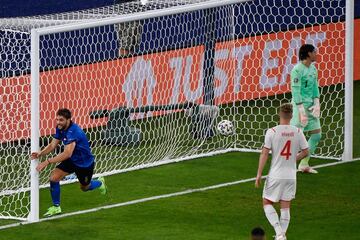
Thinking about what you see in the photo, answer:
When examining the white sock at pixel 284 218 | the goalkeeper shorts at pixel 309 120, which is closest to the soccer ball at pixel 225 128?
the goalkeeper shorts at pixel 309 120

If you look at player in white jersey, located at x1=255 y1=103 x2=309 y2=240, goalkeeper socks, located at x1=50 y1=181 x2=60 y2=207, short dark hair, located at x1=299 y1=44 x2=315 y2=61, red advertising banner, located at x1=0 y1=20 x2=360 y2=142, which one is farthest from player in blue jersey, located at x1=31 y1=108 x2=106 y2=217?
short dark hair, located at x1=299 y1=44 x2=315 y2=61

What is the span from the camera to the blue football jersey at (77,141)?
53.2 feet

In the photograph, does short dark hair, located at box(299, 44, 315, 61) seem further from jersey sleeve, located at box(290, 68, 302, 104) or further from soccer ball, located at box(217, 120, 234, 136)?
soccer ball, located at box(217, 120, 234, 136)

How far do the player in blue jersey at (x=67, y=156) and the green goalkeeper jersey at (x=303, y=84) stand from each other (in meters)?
3.15

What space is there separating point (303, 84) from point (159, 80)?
143 inches

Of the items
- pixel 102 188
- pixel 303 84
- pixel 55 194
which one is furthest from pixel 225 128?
pixel 55 194

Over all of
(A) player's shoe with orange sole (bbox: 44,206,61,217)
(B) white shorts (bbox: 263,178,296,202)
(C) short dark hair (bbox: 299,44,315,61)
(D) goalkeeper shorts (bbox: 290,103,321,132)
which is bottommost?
(A) player's shoe with orange sole (bbox: 44,206,61,217)

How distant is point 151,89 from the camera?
68.4 feet

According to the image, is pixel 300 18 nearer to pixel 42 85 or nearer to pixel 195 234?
pixel 42 85

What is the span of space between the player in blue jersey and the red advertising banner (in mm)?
1968

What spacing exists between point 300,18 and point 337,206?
819cm

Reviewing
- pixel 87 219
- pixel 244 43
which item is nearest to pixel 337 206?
pixel 87 219

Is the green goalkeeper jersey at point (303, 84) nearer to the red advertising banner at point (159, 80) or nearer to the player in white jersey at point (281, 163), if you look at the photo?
the red advertising banner at point (159, 80)

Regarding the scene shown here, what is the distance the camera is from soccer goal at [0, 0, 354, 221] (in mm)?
19094
